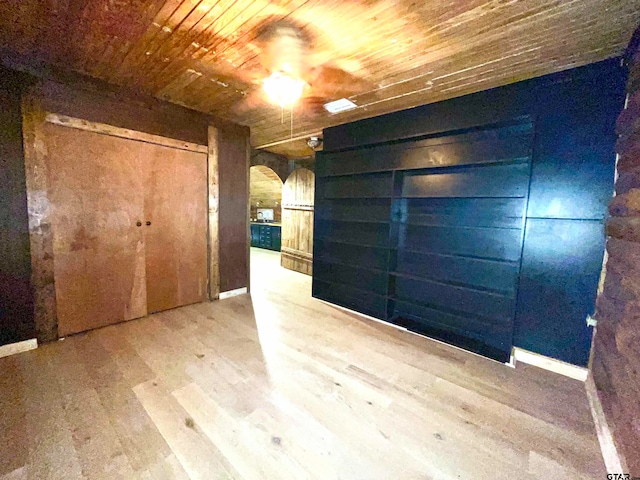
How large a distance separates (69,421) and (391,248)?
2850 millimetres

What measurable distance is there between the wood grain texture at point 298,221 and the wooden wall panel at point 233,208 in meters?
1.59

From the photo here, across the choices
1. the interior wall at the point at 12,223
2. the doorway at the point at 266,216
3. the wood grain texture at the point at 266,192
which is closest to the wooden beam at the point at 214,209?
the interior wall at the point at 12,223

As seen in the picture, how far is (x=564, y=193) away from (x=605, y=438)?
1.61 m

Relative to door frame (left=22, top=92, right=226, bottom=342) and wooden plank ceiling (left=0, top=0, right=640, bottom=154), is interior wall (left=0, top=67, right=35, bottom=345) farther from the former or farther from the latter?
wooden plank ceiling (left=0, top=0, right=640, bottom=154)

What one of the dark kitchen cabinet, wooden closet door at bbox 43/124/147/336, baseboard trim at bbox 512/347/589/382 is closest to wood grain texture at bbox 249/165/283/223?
the dark kitchen cabinet

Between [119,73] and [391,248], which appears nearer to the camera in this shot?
[119,73]

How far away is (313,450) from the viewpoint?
135 cm

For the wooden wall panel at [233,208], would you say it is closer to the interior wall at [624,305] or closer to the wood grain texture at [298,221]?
the wood grain texture at [298,221]

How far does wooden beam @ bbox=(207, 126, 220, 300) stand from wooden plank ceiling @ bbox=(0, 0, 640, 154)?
0.90 meters

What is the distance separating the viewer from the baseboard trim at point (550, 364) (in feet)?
6.56

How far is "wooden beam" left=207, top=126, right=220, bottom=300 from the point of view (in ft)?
10.8

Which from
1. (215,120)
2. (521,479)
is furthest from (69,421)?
(215,120)

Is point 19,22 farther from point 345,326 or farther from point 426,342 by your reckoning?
point 426,342

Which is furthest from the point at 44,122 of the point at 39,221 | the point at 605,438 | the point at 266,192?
the point at 266,192
